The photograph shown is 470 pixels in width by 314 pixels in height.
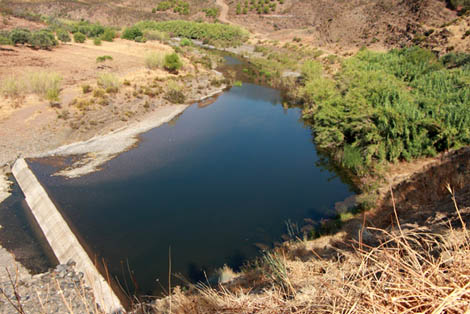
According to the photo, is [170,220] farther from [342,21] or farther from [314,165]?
[342,21]

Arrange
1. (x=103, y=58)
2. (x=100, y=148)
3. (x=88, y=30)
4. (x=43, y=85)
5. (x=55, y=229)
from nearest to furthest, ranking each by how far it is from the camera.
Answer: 1. (x=55, y=229)
2. (x=100, y=148)
3. (x=43, y=85)
4. (x=103, y=58)
5. (x=88, y=30)

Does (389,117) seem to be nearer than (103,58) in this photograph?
Yes

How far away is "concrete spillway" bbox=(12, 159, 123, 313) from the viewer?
332 inches

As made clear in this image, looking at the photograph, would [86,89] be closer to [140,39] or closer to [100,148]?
[100,148]

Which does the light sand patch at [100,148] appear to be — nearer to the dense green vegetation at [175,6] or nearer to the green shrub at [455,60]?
the green shrub at [455,60]

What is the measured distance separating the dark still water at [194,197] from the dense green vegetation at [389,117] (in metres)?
1.69

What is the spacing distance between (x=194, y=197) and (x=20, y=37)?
101 feet

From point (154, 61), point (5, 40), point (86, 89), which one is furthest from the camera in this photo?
point (5, 40)

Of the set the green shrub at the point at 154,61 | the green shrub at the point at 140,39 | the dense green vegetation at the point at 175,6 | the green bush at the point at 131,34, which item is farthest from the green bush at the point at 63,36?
the dense green vegetation at the point at 175,6

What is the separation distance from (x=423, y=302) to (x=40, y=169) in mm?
14837

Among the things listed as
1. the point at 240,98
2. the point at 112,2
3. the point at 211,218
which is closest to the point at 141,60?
the point at 240,98

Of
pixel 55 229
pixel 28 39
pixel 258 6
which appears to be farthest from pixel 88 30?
pixel 55 229

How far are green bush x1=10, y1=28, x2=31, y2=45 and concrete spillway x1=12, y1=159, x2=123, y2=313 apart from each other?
25.6 meters

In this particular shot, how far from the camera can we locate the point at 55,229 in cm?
998
